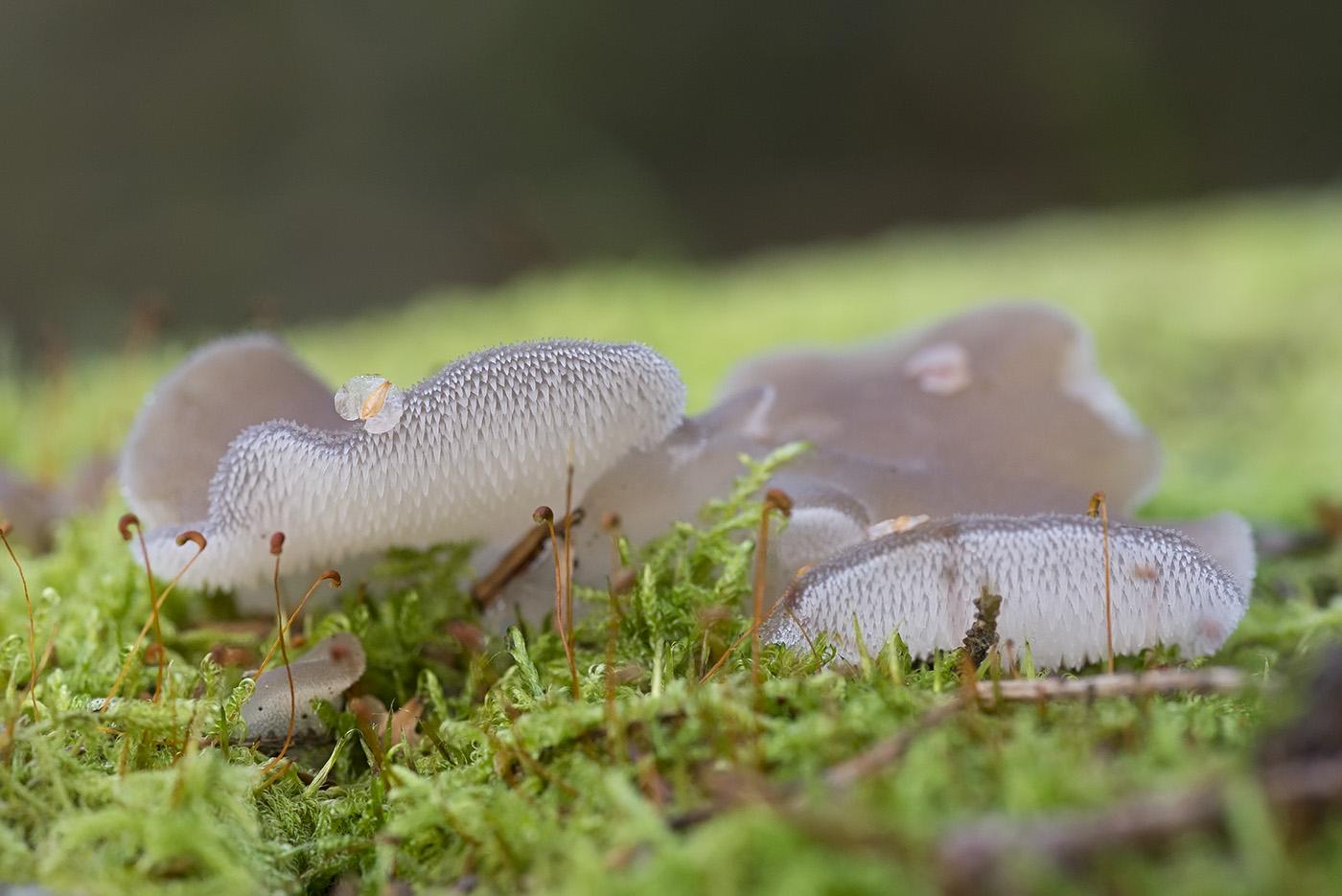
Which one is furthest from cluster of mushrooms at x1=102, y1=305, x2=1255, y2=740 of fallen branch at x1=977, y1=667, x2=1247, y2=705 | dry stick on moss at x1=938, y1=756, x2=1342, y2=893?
dry stick on moss at x1=938, y1=756, x2=1342, y2=893

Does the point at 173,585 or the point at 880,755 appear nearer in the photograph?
the point at 880,755

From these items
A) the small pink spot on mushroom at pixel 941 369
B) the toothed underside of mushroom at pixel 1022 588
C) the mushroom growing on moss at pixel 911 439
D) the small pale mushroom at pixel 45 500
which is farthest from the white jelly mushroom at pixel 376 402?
the small pale mushroom at pixel 45 500

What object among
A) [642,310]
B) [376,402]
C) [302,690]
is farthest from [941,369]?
[642,310]

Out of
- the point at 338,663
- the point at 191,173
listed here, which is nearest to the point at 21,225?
the point at 191,173

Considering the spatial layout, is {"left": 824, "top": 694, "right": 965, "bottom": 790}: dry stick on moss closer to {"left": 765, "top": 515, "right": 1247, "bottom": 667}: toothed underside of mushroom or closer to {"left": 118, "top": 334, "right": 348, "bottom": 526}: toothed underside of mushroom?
{"left": 765, "top": 515, "right": 1247, "bottom": 667}: toothed underside of mushroom

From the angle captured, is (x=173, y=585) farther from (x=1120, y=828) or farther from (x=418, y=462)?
(x=1120, y=828)
